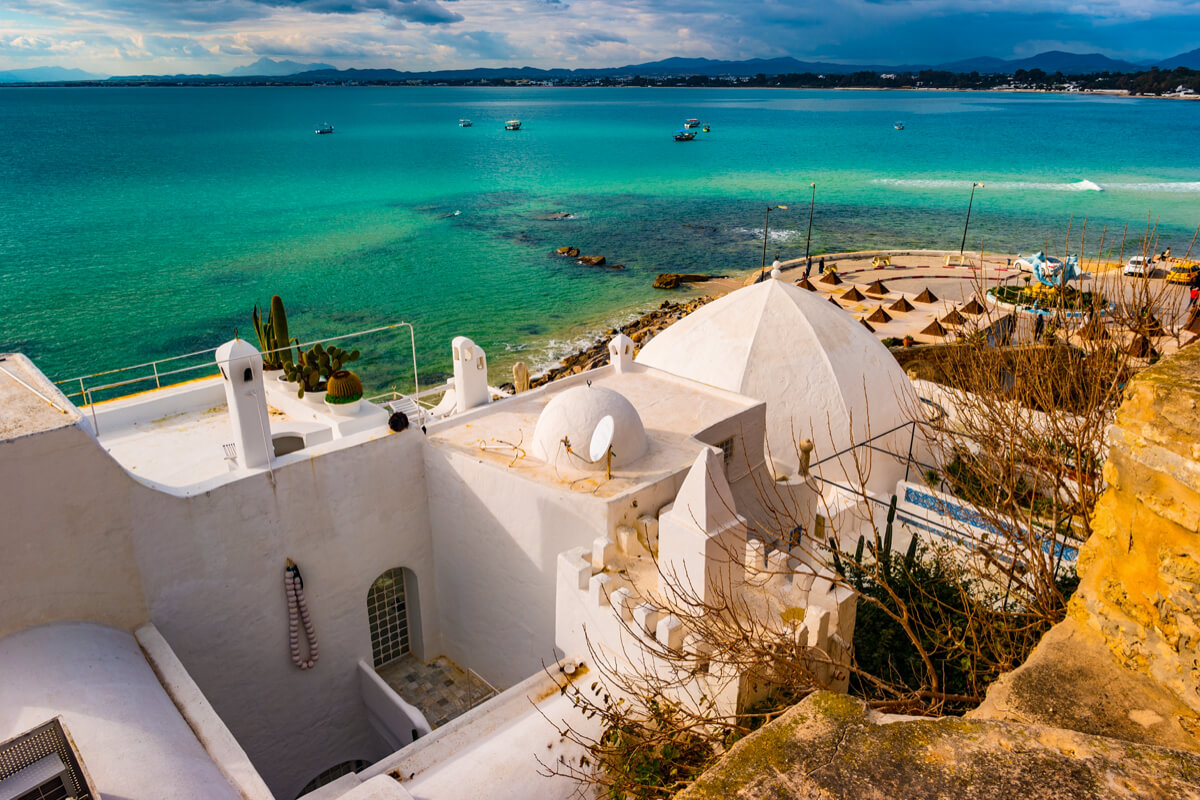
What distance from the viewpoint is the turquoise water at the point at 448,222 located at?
2286 inches

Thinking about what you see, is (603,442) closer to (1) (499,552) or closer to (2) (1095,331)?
(1) (499,552)

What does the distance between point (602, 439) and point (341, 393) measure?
772cm

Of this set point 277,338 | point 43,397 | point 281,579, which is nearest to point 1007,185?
point 277,338

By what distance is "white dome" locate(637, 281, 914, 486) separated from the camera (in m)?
22.6

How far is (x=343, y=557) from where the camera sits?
1611 cm

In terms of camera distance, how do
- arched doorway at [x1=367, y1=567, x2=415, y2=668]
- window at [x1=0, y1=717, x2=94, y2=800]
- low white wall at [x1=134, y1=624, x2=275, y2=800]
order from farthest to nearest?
1. arched doorway at [x1=367, y1=567, x2=415, y2=668]
2. low white wall at [x1=134, y1=624, x2=275, y2=800]
3. window at [x1=0, y1=717, x2=94, y2=800]

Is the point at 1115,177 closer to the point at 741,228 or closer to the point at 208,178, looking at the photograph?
the point at 741,228

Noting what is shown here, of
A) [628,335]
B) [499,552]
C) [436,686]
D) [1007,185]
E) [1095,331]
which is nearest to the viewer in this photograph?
[1095,331]

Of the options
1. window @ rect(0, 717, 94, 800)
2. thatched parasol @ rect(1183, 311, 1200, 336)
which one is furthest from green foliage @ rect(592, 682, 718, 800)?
thatched parasol @ rect(1183, 311, 1200, 336)

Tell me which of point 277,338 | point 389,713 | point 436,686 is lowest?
point 436,686

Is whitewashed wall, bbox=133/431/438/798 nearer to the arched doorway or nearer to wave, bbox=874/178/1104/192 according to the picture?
the arched doorway

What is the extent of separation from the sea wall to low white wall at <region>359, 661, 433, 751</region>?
1312cm

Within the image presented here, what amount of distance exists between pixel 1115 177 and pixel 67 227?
473ft

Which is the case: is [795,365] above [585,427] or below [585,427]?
below
